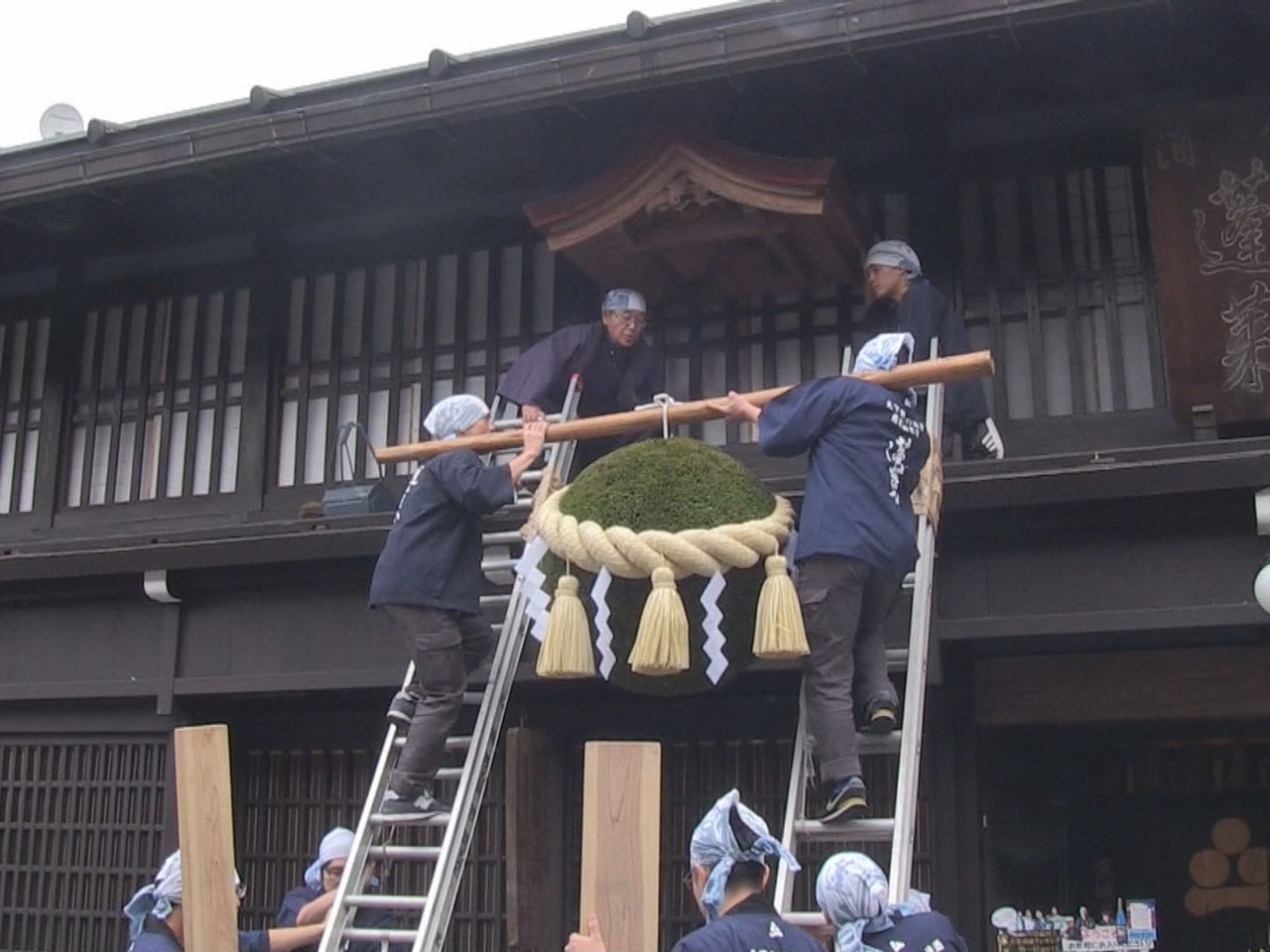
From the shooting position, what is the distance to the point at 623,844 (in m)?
3.29

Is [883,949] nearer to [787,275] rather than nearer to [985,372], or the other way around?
[985,372]

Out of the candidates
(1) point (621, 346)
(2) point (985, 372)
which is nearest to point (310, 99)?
(1) point (621, 346)

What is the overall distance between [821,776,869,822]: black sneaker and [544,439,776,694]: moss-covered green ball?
1.82ft

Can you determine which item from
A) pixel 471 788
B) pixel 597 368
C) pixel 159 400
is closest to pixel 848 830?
pixel 471 788

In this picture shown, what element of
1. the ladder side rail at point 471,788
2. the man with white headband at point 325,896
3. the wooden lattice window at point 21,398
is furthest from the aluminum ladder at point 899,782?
the wooden lattice window at point 21,398

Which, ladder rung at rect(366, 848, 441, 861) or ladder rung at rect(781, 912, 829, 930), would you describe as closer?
ladder rung at rect(781, 912, 829, 930)

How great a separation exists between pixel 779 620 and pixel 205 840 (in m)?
1.87

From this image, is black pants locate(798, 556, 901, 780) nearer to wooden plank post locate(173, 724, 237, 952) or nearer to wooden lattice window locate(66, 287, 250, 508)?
wooden plank post locate(173, 724, 237, 952)

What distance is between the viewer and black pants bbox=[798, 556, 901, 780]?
16.0 ft

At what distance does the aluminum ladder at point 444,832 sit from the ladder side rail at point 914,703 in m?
1.56

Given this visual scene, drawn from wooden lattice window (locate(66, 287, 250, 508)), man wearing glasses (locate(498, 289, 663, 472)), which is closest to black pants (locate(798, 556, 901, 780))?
man wearing glasses (locate(498, 289, 663, 472))

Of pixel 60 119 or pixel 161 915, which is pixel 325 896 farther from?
pixel 60 119

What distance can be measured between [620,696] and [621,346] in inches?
67.8

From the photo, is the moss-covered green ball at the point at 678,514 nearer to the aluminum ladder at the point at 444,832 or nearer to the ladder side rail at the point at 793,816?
the ladder side rail at the point at 793,816
